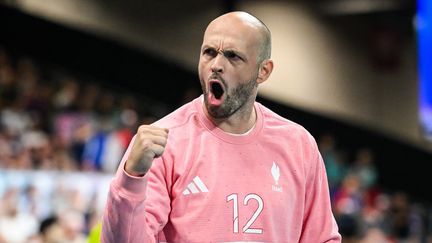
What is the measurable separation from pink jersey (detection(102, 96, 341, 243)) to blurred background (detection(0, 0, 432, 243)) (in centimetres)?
207

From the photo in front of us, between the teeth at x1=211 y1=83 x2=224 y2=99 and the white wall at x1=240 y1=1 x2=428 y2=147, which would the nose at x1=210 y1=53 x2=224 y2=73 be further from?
the white wall at x1=240 y1=1 x2=428 y2=147

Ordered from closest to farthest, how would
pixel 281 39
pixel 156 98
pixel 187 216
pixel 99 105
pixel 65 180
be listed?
1. pixel 187 216
2. pixel 65 180
3. pixel 99 105
4. pixel 156 98
5. pixel 281 39

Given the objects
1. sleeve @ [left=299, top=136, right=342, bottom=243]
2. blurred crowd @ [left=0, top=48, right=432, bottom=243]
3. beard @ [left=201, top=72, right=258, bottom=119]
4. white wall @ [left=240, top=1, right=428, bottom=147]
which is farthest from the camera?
white wall @ [left=240, top=1, right=428, bottom=147]

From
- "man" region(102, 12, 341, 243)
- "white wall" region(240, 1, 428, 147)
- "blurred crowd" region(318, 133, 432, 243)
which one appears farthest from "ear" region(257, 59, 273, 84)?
"white wall" region(240, 1, 428, 147)

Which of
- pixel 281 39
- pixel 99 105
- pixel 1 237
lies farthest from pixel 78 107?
pixel 281 39

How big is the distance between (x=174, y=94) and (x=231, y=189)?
40.5ft

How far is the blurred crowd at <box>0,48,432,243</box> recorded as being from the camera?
9133mm

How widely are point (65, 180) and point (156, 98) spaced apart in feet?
18.4

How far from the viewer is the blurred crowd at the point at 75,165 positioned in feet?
30.0

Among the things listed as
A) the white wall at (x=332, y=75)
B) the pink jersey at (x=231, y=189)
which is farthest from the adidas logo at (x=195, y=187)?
the white wall at (x=332, y=75)

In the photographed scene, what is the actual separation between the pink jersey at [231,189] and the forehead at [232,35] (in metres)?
0.29

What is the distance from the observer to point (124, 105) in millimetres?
13586

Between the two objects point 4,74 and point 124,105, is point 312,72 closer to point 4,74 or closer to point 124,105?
point 124,105

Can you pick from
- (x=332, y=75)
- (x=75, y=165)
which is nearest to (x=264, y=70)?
(x=75, y=165)
